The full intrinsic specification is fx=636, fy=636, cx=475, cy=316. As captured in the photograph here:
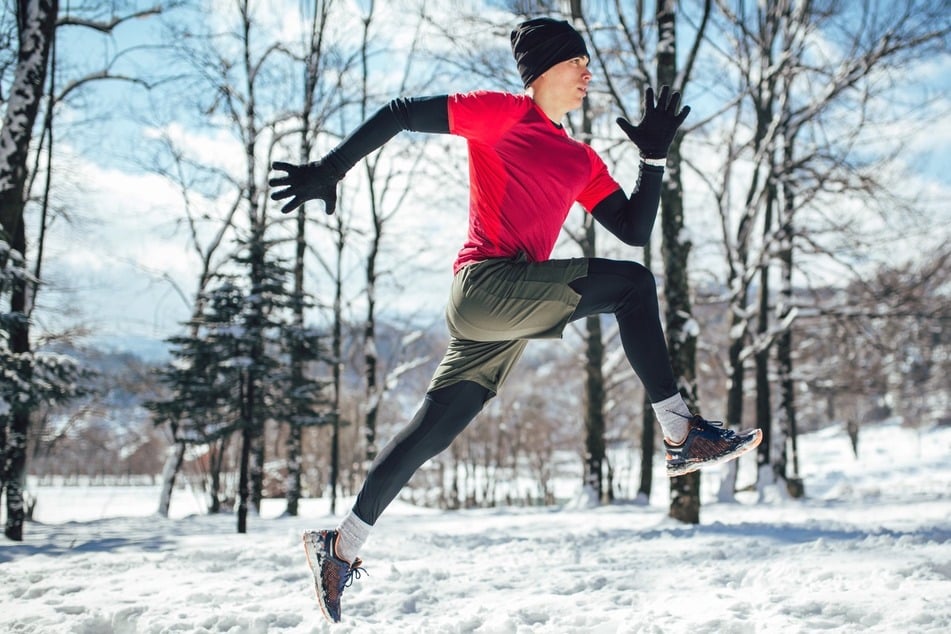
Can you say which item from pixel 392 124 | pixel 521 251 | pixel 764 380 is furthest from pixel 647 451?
pixel 392 124

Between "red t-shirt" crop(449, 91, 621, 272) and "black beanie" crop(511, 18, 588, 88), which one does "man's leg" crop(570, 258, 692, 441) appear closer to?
"red t-shirt" crop(449, 91, 621, 272)

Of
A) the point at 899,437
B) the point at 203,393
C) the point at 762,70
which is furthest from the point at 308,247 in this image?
the point at 899,437

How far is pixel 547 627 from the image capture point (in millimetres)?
3326

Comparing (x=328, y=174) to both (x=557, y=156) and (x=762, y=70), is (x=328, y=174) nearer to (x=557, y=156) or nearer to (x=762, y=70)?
(x=557, y=156)

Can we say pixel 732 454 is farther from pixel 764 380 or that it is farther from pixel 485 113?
pixel 764 380

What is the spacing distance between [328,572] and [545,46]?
7.24 feet

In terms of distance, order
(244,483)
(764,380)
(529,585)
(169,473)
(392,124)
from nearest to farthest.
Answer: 1. (392,124)
2. (529,585)
3. (244,483)
4. (764,380)
5. (169,473)

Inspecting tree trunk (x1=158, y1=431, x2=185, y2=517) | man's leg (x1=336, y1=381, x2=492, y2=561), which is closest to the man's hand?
man's leg (x1=336, y1=381, x2=492, y2=561)

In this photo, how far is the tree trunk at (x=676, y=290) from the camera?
793 centimetres

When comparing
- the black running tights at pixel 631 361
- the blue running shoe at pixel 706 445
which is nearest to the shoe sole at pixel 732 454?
the blue running shoe at pixel 706 445

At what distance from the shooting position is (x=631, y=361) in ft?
7.93

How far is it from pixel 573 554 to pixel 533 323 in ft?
12.4

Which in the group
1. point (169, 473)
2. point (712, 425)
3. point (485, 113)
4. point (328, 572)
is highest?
point (485, 113)

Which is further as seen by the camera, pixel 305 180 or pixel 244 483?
pixel 244 483
